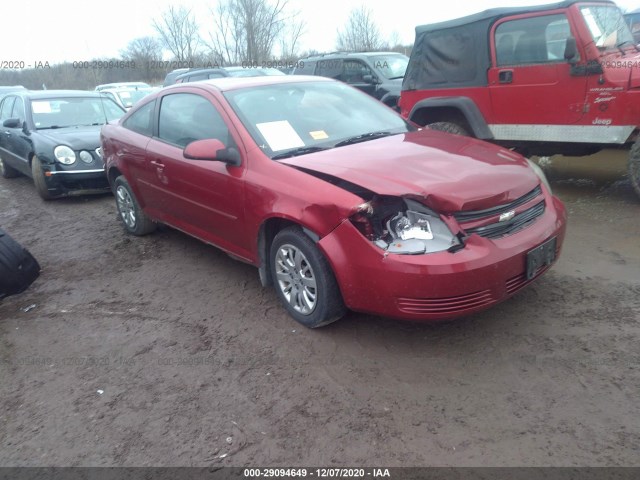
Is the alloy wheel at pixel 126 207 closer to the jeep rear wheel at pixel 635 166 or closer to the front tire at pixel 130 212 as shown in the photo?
the front tire at pixel 130 212

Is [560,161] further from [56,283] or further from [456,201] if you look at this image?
[56,283]

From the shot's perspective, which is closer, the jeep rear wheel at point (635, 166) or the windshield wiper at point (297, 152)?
the windshield wiper at point (297, 152)

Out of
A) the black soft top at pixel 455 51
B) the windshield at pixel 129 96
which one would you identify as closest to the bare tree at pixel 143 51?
the windshield at pixel 129 96

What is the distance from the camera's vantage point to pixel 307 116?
155 inches

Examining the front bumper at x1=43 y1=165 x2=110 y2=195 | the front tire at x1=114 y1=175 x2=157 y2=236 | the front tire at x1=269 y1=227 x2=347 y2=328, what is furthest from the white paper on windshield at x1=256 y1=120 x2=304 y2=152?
the front bumper at x1=43 y1=165 x2=110 y2=195

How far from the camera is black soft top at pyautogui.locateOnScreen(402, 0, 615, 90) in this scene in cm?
596

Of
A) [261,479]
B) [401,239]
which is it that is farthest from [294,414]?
[401,239]

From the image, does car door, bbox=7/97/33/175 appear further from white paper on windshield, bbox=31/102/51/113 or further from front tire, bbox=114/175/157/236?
front tire, bbox=114/175/157/236

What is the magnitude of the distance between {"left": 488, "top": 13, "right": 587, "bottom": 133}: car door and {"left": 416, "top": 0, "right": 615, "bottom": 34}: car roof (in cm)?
9

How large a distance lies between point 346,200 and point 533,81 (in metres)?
3.83

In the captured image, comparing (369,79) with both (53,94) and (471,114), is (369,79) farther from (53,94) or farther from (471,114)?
(53,94)

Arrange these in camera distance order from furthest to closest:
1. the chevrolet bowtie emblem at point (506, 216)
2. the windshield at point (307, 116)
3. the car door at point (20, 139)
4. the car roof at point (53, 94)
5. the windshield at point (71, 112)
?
the car roof at point (53, 94), the windshield at point (71, 112), the car door at point (20, 139), the windshield at point (307, 116), the chevrolet bowtie emblem at point (506, 216)

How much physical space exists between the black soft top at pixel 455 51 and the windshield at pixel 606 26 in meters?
0.13

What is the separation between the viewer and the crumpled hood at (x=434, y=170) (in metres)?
2.86
